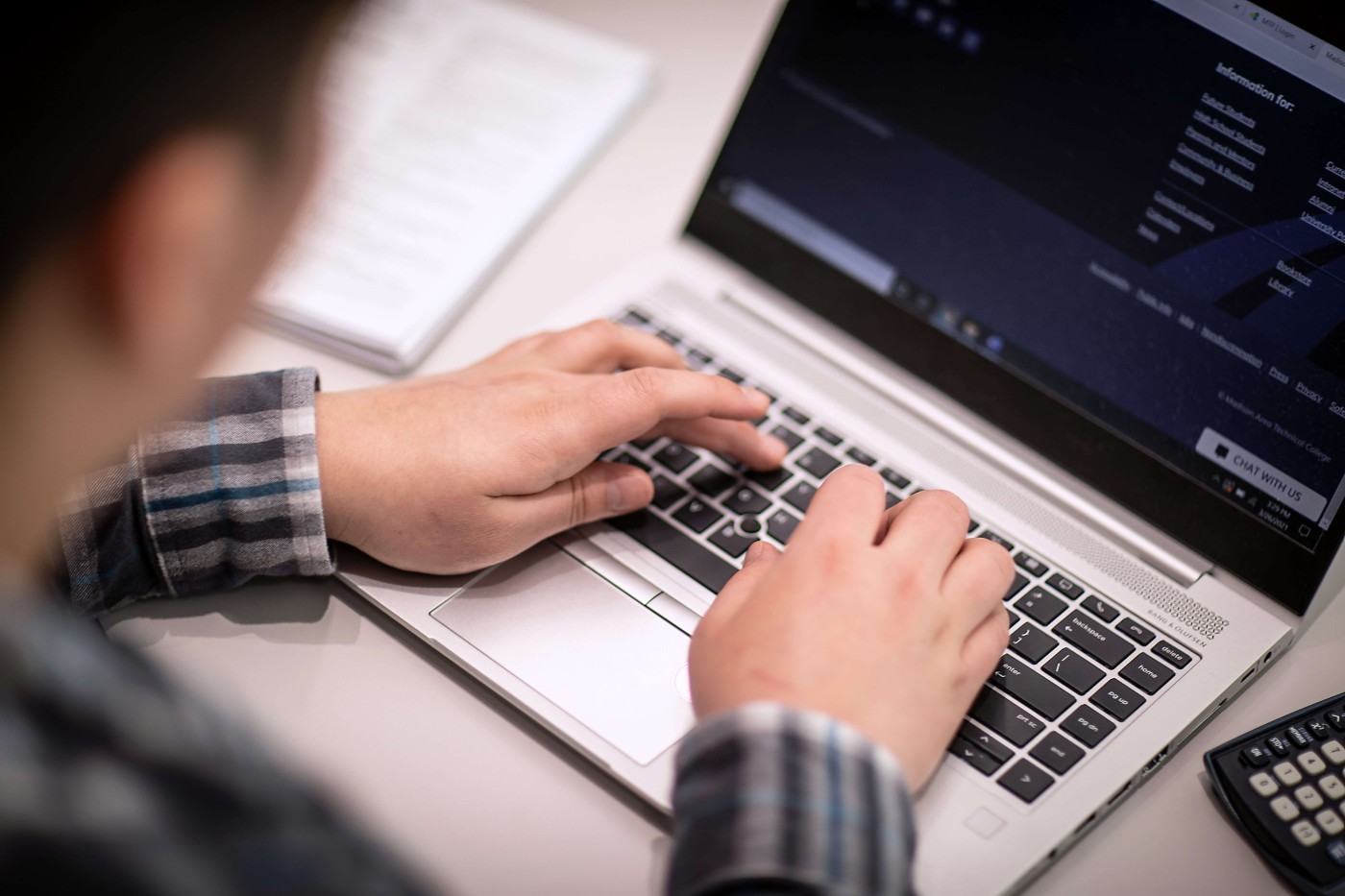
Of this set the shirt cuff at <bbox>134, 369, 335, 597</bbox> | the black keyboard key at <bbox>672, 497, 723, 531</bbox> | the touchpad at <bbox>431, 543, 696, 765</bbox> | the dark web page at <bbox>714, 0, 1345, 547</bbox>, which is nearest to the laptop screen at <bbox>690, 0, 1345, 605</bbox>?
the dark web page at <bbox>714, 0, 1345, 547</bbox>

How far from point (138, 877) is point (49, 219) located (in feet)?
0.76

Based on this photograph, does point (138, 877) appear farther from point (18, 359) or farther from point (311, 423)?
point (311, 423)

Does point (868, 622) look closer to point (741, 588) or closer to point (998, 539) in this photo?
point (741, 588)

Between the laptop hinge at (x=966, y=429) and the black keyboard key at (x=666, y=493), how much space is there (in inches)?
7.2

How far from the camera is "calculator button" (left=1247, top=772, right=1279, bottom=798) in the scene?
0.62 meters

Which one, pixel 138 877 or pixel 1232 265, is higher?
pixel 1232 265

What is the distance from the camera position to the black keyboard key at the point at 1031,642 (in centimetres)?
67

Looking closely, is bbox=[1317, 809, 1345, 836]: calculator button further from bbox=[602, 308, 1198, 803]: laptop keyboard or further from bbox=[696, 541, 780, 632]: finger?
bbox=[696, 541, 780, 632]: finger

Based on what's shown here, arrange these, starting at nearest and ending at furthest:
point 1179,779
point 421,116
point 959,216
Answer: point 1179,779 < point 959,216 < point 421,116

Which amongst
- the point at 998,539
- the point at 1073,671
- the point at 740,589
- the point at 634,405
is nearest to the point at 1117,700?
the point at 1073,671

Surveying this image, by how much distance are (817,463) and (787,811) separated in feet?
1.03

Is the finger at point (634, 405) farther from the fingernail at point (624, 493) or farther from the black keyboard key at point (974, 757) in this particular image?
the black keyboard key at point (974, 757)

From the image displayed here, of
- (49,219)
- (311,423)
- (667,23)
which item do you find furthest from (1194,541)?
(667,23)

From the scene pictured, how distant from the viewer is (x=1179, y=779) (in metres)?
0.67
